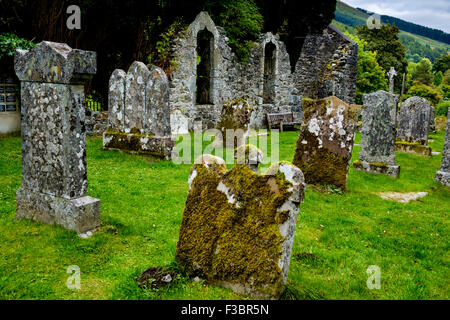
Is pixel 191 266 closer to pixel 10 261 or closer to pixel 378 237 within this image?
pixel 10 261

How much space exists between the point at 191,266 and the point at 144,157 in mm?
5462

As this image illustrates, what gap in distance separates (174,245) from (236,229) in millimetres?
1178

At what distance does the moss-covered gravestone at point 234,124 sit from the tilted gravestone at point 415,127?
602 cm

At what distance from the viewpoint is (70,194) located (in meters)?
4.16

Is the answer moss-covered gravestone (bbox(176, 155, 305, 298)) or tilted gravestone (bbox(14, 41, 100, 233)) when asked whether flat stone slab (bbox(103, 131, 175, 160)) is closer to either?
tilted gravestone (bbox(14, 41, 100, 233))

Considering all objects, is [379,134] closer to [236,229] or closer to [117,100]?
[117,100]

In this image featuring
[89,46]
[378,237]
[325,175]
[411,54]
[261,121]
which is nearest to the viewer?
[378,237]

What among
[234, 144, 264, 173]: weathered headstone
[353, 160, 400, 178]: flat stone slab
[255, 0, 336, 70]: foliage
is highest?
[255, 0, 336, 70]: foliage

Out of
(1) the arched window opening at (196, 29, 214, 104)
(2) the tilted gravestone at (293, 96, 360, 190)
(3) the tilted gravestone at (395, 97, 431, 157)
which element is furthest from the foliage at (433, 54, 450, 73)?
(2) the tilted gravestone at (293, 96, 360, 190)

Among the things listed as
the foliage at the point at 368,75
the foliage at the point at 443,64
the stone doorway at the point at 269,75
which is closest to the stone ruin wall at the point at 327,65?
the stone doorway at the point at 269,75

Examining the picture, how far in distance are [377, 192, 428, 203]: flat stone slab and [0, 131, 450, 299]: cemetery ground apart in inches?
6.5

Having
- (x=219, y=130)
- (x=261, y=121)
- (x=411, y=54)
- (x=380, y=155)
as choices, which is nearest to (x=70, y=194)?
(x=219, y=130)

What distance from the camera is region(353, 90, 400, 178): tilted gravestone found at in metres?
8.43

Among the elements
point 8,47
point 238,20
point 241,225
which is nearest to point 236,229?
point 241,225
